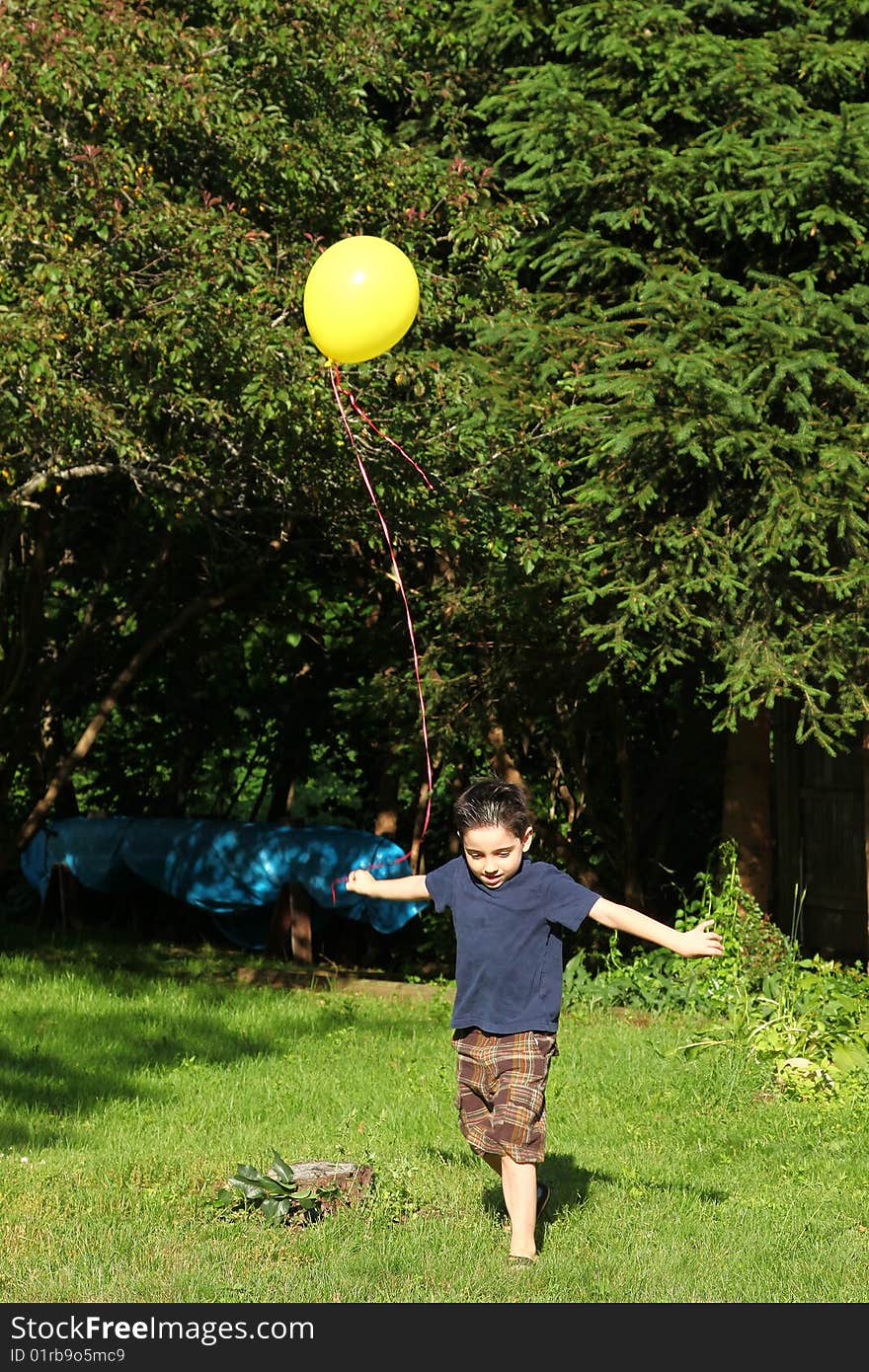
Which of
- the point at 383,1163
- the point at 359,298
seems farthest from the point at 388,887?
the point at 359,298

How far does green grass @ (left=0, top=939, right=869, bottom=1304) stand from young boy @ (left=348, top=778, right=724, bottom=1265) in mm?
294

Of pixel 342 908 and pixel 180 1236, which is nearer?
pixel 180 1236

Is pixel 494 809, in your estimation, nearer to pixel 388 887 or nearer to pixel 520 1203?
pixel 388 887

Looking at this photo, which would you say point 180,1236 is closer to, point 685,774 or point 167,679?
point 685,774

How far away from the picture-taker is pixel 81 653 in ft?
45.9

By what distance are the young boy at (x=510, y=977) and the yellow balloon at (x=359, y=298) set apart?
240 cm

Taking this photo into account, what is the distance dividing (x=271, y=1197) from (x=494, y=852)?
1.35m

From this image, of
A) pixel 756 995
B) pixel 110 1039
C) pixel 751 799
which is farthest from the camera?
pixel 751 799

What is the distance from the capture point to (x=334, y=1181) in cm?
511

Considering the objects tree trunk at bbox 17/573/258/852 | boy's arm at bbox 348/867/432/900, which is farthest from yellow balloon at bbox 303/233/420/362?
tree trunk at bbox 17/573/258/852

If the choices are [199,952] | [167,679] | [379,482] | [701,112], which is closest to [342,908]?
[199,952]

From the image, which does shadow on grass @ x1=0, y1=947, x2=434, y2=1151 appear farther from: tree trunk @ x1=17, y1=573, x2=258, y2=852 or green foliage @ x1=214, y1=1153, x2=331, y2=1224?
tree trunk @ x1=17, y1=573, x2=258, y2=852

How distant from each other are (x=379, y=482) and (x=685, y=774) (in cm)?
484

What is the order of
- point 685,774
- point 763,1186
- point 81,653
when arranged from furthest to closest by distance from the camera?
point 81,653, point 685,774, point 763,1186
